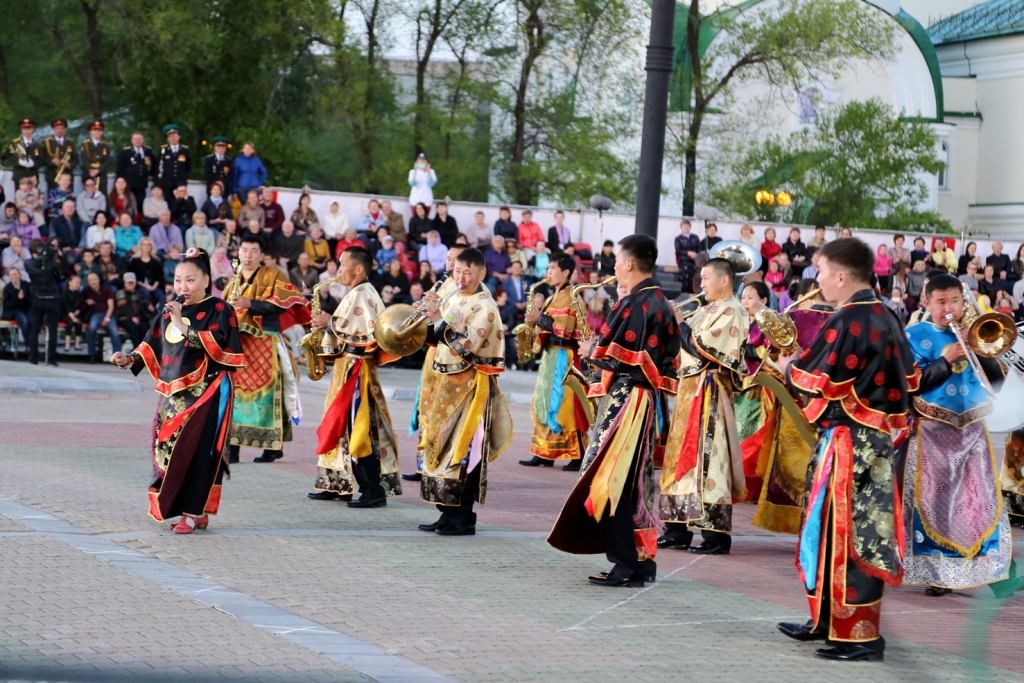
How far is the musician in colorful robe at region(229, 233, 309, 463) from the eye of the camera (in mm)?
12688

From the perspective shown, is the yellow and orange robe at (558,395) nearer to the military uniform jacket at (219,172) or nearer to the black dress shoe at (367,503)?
the black dress shoe at (367,503)

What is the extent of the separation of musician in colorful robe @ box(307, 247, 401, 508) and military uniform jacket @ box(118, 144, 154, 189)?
43.7ft

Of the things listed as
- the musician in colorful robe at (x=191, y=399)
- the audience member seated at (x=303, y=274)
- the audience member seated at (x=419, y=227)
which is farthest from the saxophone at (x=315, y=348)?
the audience member seated at (x=419, y=227)

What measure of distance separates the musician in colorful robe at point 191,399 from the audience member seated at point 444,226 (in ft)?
54.0

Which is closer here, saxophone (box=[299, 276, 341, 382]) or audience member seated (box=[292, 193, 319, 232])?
saxophone (box=[299, 276, 341, 382])

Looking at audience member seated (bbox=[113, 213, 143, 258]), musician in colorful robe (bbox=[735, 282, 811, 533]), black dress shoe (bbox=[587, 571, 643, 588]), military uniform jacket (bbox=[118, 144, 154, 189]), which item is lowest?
black dress shoe (bbox=[587, 571, 643, 588])

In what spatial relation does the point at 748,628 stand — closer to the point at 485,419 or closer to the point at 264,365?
the point at 485,419

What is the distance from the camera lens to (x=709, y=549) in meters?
10.1

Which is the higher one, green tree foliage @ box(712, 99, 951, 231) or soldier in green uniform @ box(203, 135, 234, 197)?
green tree foliage @ box(712, 99, 951, 231)

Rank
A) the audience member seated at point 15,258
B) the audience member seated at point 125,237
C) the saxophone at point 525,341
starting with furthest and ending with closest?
the audience member seated at point 125,237, the audience member seated at point 15,258, the saxophone at point 525,341

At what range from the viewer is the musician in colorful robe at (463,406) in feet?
32.6

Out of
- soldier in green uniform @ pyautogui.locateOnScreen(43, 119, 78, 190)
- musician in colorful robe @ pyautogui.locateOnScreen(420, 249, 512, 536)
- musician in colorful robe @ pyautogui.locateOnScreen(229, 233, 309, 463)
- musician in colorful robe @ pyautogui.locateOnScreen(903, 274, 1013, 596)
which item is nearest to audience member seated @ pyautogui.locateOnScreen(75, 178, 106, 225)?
soldier in green uniform @ pyautogui.locateOnScreen(43, 119, 78, 190)

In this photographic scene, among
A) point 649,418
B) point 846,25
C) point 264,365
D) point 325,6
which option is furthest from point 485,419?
point 846,25

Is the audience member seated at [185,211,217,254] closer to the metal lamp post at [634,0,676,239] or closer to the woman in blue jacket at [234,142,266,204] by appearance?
the woman in blue jacket at [234,142,266,204]
